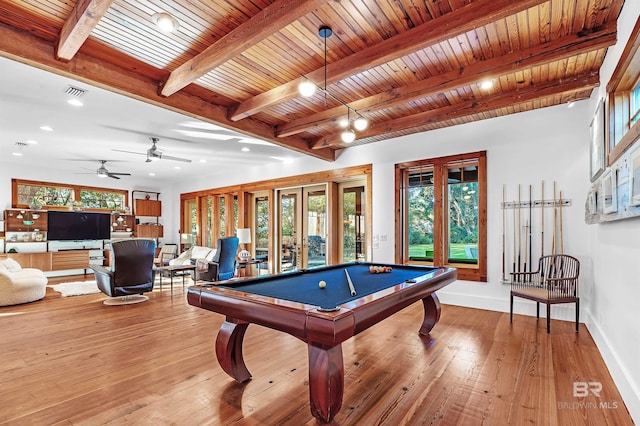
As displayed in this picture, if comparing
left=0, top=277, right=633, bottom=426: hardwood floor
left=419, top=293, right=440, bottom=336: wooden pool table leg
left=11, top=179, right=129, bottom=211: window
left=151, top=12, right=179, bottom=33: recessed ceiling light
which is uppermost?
left=151, top=12, right=179, bottom=33: recessed ceiling light

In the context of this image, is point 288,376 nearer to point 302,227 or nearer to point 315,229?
point 315,229

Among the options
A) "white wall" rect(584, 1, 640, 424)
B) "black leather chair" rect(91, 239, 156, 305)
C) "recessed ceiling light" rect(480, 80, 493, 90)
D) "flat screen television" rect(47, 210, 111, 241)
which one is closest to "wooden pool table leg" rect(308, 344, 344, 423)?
"white wall" rect(584, 1, 640, 424)

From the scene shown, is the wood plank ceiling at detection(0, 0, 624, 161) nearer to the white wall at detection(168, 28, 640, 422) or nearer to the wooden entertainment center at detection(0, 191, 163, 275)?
the white wall at detection(168, 28, 640, 422)

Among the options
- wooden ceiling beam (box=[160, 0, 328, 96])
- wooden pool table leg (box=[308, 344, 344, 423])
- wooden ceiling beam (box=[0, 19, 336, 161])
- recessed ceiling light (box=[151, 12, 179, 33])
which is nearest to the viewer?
wooden pool table leg (box=[308, 344, 344, 423])

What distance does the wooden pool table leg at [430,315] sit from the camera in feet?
12.0

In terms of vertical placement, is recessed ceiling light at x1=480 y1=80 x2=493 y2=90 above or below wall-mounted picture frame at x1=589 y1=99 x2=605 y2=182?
above

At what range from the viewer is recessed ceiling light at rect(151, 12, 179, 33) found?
2.33 m

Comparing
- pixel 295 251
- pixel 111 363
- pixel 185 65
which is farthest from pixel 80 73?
pixel 295 251

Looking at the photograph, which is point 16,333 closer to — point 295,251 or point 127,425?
point 127,425

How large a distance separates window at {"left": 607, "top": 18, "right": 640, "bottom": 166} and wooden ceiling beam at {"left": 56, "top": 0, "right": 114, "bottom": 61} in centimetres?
352

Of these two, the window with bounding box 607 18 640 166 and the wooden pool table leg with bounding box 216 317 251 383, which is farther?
the wooden pool table leg with bounding box 216 317 251 383

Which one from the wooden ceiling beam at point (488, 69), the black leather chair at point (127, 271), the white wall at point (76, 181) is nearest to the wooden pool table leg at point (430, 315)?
the wooden ceiling beam at point (488, 69)

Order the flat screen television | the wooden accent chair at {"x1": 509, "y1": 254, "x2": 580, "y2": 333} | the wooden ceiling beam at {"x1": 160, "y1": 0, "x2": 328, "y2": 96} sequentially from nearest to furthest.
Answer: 1. the wooden ceiling beam at {"x1": 160, "y1": 0, "x2": 328, "y2": 96}
2. the wooden accent chair at {"x1": 509, "y1": 254, "x2": 580, "y2": 333}
3. the flat screen television

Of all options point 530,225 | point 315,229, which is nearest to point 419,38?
point 530,225
